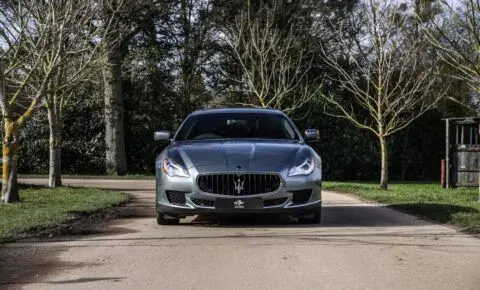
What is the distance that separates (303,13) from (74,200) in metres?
20.0

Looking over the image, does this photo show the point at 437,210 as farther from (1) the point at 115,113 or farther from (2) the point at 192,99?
(2) the point at 192,99

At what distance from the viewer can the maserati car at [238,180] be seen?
29.0ft

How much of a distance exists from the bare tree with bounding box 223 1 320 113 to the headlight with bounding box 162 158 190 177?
1406cm

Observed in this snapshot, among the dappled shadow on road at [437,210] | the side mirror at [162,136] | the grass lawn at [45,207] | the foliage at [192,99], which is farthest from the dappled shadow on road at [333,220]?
the foliage at [192,99]

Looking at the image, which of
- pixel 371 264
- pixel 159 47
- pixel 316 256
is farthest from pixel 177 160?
pixel 159 47

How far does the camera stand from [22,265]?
6.57 m

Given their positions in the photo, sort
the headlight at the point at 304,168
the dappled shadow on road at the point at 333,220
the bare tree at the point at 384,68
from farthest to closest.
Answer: the bare tree at the point at 384,68 → the dappled shadow on road at the point at 333,220 → the headlight at the point at 304,168

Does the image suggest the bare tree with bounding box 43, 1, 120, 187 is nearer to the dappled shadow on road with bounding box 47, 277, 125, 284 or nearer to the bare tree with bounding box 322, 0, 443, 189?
the dappled shadow on road with bounding box 47, 277, 125, 284

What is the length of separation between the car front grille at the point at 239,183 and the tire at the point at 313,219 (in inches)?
30.5

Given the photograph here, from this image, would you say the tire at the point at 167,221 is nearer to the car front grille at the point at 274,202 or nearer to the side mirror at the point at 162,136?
the side mirror at the point at 162,136

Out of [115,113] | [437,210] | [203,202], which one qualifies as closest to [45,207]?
[203,202]

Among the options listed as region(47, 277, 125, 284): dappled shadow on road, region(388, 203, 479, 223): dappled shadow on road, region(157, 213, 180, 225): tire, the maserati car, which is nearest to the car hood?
the maserati car

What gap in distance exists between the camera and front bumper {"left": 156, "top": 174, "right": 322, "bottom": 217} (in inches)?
348

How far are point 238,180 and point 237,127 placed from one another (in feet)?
5.76
